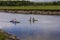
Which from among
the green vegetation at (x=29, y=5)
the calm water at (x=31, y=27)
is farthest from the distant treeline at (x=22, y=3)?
the calm water at (x=31, y=27)

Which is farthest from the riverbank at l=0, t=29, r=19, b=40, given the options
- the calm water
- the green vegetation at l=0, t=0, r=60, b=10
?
the green vegetation at l=0, t=0, r=60, b=10

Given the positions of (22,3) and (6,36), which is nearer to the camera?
(6,36)

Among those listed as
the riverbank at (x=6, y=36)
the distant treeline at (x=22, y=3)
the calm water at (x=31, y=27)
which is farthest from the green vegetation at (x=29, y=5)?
the riverbank at (x=6, y=36)

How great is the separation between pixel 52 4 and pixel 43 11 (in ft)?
0.48

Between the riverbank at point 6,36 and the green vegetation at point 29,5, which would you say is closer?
the riverbank at point 6,36

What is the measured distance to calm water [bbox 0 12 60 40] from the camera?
6.98 feet

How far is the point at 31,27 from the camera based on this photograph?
2.26 meters

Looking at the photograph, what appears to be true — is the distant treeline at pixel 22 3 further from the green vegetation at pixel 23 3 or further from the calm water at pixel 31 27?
the calm water at pixel 31 27

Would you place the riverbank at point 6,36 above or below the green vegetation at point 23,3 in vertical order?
below

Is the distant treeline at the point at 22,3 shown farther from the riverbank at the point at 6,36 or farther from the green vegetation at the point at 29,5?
the riverbank at the point at 6,36

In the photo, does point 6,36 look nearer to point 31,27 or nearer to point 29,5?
point 31,27

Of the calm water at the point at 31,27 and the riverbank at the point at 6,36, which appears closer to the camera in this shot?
the riverbank at the point at 6,36

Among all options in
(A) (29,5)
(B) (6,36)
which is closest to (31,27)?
(A) (29,5)

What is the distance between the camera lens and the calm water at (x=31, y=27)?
6.98 feet
